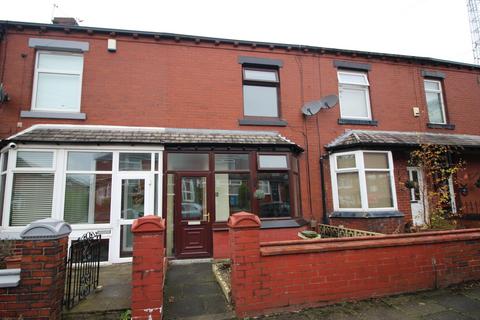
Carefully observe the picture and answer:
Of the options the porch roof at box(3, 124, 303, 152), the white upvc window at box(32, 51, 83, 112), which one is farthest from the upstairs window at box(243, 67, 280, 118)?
the white upvc window at box(32, 51, 83, 112)

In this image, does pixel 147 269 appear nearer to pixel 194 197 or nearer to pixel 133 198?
pixel 194 197

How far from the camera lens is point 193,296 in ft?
15.1

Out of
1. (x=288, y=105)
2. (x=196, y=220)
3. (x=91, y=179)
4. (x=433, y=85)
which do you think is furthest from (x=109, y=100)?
(x=433, y=85)

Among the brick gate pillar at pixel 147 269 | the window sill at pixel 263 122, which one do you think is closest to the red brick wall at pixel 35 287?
the brick gate pillar at pixel 147 269

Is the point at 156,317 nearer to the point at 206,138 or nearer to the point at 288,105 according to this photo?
the point at 206,138

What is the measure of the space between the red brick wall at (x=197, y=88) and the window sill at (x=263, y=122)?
0.16 metres

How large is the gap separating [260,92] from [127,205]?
215 inches

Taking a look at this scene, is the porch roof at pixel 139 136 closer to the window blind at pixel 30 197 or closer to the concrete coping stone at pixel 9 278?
the window blind at pixel 30 197

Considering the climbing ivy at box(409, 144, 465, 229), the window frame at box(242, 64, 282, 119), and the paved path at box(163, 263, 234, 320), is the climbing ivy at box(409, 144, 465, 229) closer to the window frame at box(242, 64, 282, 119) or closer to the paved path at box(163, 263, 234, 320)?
the window frame at box(242, 64, 282, 119)

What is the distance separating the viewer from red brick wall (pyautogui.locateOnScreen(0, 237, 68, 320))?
3256mm

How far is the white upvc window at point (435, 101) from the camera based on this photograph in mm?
10461

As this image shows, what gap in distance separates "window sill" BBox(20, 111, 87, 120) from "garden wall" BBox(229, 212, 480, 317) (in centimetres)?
598

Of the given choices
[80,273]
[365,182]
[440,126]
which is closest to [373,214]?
[365,182]

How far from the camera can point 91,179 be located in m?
7.09
